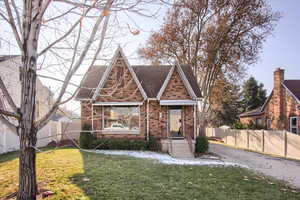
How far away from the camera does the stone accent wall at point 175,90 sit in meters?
14.8

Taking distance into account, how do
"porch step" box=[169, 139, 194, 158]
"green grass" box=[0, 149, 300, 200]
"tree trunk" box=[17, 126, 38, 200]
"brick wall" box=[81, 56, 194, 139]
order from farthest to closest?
1. "brick wall" box=[81, 56, 194, 139]
2. "porch step" box=[169, 139, 194, 158]
3. "green grass" box=[0, 149, 300, 200]
4. "tree trunk" box=[17, 126, 38, 200]

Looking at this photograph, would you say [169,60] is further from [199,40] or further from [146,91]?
[146,91]

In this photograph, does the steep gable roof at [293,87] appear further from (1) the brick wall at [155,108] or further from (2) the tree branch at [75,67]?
(2) the tree branch at [75,67]

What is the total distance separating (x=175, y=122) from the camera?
1566cm

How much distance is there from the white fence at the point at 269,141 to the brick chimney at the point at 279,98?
418cm

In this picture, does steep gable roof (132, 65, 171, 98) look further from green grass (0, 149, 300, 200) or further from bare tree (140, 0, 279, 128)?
green grass (0, 149, 300, 200)

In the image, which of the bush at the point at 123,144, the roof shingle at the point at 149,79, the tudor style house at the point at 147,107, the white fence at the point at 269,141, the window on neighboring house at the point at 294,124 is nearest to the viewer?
the white fence at the point at 269,141

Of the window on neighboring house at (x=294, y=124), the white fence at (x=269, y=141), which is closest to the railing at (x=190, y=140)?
the white fence at (x=269, y=141)

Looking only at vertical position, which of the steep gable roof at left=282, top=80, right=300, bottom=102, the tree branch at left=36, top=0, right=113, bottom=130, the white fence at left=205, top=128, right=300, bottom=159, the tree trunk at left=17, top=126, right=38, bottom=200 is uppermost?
the steep gable roof at left=282, top=80, right=300, bottom=102

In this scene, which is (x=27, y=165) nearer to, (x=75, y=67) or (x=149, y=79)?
(x=75, y=67)

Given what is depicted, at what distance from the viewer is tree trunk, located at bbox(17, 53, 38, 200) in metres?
3.71

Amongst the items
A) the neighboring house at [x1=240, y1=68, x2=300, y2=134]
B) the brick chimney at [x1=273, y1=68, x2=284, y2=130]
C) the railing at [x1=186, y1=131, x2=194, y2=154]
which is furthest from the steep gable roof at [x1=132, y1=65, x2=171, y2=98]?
the neighboring house at [x1=240, y1=68, x2=300, y2=134]

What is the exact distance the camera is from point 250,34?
20812 millimetres

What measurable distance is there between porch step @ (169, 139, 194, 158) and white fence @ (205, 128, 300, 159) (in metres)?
7.06
